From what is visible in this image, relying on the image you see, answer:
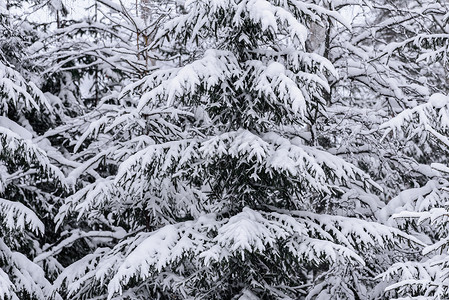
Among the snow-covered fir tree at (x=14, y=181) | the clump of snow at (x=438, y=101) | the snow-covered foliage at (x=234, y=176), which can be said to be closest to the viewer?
the snow-covered foliage at (x=234, y=176)

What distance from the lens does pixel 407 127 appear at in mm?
6590

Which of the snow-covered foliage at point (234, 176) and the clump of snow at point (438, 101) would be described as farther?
the clump of snow at point (438, 101)

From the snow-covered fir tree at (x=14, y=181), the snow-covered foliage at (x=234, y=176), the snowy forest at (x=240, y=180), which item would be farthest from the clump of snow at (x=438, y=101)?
the snow-covered fir tree at (x=14, y=181)

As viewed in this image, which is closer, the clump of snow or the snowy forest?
the snowy forest

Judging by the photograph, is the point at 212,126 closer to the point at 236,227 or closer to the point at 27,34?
the point at 236,227

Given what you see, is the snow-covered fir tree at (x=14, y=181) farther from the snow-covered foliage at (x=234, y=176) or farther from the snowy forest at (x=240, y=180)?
the snow-covered foliage at (x=234, y=176)

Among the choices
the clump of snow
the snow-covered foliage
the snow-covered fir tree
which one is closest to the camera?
the snow-covered foliage

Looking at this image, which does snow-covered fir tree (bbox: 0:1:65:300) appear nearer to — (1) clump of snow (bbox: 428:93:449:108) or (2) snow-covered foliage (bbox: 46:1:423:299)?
(2) snow-covered foliage (bbox: 46:1:423:299)

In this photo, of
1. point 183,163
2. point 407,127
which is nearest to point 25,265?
point 183,163

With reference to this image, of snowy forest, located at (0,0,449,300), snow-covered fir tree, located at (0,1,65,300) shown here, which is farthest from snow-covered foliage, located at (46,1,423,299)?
snow-covered fir tree, located at (0,1,65,300)

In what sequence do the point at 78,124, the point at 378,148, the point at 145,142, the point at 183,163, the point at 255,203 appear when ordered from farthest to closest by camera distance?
the point at 78,124
the point at 378,148
the point at 145,142
the point at 255,203
the point at 183,163

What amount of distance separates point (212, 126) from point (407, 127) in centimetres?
236

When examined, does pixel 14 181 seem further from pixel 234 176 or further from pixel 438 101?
pixel 438 101

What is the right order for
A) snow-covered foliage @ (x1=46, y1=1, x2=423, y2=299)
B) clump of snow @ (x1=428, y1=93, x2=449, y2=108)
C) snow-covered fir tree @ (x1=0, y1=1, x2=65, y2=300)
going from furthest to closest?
snow-covered fir tree @ (x1=0, y1=1, x2=65, y2=300) < clump of snow @ (x1=428, y1=93, x2=449, y2=108) < snow-covered foliage @ (x1=46, y1=1, x2=423, y2=299)
